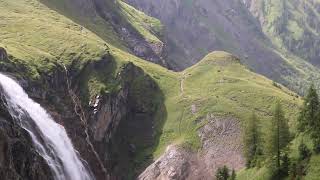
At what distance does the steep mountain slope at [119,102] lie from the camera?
16238 cm

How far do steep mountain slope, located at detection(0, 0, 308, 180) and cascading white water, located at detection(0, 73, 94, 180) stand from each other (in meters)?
7.18

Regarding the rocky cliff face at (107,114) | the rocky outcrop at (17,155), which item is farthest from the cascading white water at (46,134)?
the rocky cliff face at (107,114)

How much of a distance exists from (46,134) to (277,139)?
54131 millimetres

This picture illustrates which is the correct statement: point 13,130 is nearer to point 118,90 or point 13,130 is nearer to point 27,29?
point 118,90

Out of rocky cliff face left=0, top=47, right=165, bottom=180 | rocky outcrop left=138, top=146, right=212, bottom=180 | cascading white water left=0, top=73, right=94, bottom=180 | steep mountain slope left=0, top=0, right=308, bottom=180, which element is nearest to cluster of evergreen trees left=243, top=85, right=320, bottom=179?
rocky outcrop left=138, top=146, right=212, bottom=180

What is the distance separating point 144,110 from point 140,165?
2336cm

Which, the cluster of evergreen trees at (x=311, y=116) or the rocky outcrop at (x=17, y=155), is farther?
the cluster of evergreen trees at (x=311, y=116)

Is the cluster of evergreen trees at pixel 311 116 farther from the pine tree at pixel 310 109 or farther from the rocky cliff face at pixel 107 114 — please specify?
the rocky cliff face at pixel 107 114

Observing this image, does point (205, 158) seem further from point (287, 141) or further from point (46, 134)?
point (46, 134)

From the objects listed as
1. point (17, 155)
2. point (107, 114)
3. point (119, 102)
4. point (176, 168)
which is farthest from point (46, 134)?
point (119, 102)

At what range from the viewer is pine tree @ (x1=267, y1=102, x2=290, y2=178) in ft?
393

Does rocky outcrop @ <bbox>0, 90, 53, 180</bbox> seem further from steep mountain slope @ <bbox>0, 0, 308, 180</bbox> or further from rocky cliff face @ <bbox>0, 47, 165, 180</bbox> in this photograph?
steep mountain slope @ <bbox>0, 0, 308, 180</bbox>

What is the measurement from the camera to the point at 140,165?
544 feet

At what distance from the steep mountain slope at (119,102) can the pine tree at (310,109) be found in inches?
1356
